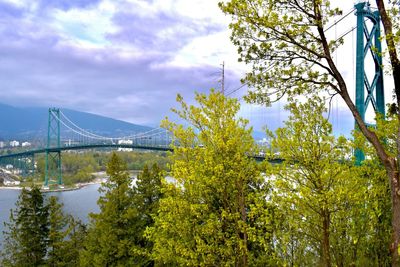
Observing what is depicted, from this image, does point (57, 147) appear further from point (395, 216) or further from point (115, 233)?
point (395, 216)

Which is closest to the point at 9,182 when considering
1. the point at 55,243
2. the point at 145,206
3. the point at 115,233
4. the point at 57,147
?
the point at 57,147

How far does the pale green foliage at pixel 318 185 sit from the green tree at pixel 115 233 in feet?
15.5

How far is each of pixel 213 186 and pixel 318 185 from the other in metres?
1.20

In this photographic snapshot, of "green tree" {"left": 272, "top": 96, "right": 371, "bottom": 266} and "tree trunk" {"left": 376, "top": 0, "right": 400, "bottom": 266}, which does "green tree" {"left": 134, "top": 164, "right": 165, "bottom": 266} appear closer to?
"green tree" {"left": 272, "top": 96, "right": 371, "bottom": 266}

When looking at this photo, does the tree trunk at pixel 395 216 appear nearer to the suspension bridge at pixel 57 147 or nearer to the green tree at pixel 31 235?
the green tree at pixel 31 235

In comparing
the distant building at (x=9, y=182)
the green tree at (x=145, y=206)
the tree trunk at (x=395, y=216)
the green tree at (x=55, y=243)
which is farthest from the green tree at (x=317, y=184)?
the distant building at (x=9, y=182)

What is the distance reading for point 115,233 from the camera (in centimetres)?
899

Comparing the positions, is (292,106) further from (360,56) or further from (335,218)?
(360,56)

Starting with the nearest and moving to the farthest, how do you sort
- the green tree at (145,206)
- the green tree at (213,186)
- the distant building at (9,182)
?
1. the green tree at (213,186)
2. the green tree at (145,206)
3. the distant building at (9,182)

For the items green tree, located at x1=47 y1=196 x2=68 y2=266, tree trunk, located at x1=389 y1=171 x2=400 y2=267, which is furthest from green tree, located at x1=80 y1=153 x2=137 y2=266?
tree trunk, located at x1=389 y1=171 x2=400 y2=267

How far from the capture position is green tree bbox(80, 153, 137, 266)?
8742mm

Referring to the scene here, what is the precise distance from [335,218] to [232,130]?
1556 mm

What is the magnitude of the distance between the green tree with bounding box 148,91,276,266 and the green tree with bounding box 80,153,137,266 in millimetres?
3853

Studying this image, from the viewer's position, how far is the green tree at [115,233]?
8.74 meters
